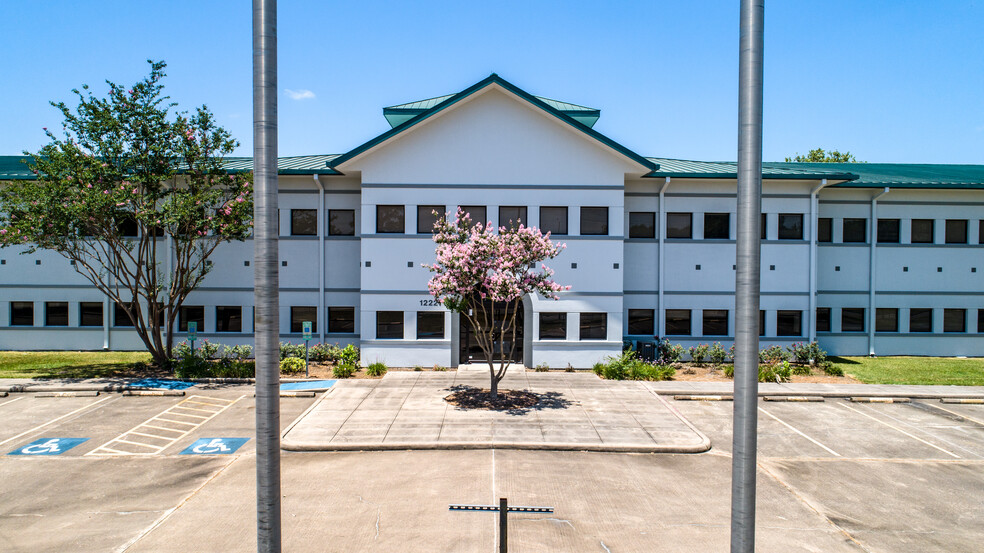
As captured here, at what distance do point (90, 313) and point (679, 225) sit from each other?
1061 inches

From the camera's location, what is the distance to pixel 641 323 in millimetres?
25703

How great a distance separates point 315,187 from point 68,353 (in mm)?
13430

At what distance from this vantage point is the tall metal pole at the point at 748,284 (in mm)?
4617

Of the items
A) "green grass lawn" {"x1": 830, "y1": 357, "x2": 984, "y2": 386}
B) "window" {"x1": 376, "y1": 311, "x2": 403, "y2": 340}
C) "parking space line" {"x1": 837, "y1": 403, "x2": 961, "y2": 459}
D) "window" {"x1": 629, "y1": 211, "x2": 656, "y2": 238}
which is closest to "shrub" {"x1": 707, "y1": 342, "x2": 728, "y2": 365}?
"green grass lawn" {"x1": 830, "y1": 357, "x2": 984, "y2": 386}

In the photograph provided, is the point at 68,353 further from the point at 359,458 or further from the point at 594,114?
the point at 594,114

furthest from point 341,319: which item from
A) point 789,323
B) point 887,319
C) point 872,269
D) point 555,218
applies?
point 887,319

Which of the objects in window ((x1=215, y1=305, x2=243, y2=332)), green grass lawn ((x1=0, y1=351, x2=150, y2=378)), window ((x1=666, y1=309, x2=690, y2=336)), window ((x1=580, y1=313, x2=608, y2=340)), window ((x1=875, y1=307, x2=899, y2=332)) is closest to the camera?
green grass lawn ((x1=0, y1=351, x2=150, y2=378))

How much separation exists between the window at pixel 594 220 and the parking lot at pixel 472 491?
9.70 m

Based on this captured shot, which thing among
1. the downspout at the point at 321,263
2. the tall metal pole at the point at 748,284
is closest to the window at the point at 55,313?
the downspout at the point at 321,263

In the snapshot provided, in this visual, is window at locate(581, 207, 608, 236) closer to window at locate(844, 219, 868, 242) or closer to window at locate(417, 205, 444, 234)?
window at locate(417, 205, 444, 234)

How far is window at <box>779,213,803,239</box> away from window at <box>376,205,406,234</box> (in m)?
16.7

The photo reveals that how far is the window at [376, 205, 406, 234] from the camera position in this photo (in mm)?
23484

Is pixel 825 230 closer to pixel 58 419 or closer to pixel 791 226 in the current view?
pixel 791 226

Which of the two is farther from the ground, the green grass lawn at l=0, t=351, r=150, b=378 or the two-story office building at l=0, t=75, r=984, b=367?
the two-story office building at l=0, t=75, r=984, b=367
